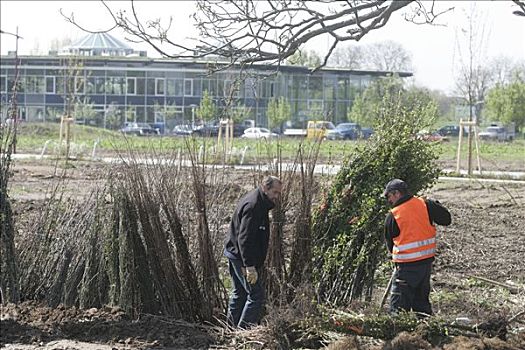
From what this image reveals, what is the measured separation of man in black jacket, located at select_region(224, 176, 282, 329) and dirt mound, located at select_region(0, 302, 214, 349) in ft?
1.51

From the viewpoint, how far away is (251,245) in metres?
8.64

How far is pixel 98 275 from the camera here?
9.48 meters

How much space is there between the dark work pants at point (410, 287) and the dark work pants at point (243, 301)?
4.36ft

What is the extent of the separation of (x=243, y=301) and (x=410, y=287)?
5.59ft

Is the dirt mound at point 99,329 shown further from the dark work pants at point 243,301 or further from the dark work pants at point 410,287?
the dark work pants at point 410,287

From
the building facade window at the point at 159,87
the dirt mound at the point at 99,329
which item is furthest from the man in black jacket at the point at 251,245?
the building facade window at the point at 159,87

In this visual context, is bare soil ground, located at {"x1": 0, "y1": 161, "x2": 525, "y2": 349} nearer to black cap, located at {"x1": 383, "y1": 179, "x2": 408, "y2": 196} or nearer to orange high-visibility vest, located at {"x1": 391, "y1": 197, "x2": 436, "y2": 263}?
orange high-visibility vest, located at {"x1": 391, "y1": 197, "x2": 436, "y2": 263}

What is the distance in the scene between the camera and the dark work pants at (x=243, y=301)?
8719 mm

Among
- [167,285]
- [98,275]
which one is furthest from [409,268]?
[98,275]

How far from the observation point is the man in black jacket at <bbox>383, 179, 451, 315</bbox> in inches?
334

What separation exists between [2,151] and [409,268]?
4.75 meters

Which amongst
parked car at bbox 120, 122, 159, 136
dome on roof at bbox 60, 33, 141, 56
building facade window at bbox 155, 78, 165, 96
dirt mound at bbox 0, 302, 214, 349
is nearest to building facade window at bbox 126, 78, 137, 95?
building facade window at bbox 155, 78, 165, 96

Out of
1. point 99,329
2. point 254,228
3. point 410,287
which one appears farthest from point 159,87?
point 410,287

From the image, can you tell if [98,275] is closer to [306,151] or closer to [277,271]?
[277,271]
